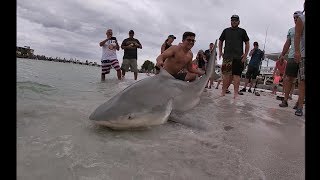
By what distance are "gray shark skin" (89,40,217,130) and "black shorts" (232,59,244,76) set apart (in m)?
3.17

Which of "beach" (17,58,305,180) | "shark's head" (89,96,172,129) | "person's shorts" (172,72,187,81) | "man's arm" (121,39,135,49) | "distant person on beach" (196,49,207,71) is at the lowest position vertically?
"beach" (17,58,305,180)

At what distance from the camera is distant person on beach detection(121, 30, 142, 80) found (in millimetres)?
11024

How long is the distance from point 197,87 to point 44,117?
9.40 ft

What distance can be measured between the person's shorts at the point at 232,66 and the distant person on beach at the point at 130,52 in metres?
4.30

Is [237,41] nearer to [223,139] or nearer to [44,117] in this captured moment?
[223,139]

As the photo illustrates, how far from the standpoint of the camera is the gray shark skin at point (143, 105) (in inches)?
117

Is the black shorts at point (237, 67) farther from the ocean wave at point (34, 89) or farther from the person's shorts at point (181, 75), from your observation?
the ocean wave at point (34, 89)

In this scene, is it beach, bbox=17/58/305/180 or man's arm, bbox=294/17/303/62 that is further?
man's arm, bbox=294/17/303/62

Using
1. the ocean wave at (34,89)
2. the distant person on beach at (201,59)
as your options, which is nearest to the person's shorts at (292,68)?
the ocean wave at (34,89)

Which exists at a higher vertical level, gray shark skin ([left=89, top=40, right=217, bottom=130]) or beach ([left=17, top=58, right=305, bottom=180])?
gray shark skin ([left=89, top=40, right=217, bottom=130])

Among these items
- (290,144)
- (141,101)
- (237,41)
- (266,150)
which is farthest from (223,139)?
(237,41)

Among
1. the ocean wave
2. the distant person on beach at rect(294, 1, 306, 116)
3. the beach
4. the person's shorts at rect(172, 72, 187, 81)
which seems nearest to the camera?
the beach

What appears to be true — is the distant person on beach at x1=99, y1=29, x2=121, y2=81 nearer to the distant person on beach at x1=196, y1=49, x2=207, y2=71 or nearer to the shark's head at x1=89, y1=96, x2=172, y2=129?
the distant person on beach at x1=196, y1=49, x2=207, y2=71

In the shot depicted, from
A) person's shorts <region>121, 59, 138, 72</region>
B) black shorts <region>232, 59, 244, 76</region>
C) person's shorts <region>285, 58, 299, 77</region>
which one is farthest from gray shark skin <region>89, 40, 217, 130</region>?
person's shorts <region>121, 59, 138, 72</region>
